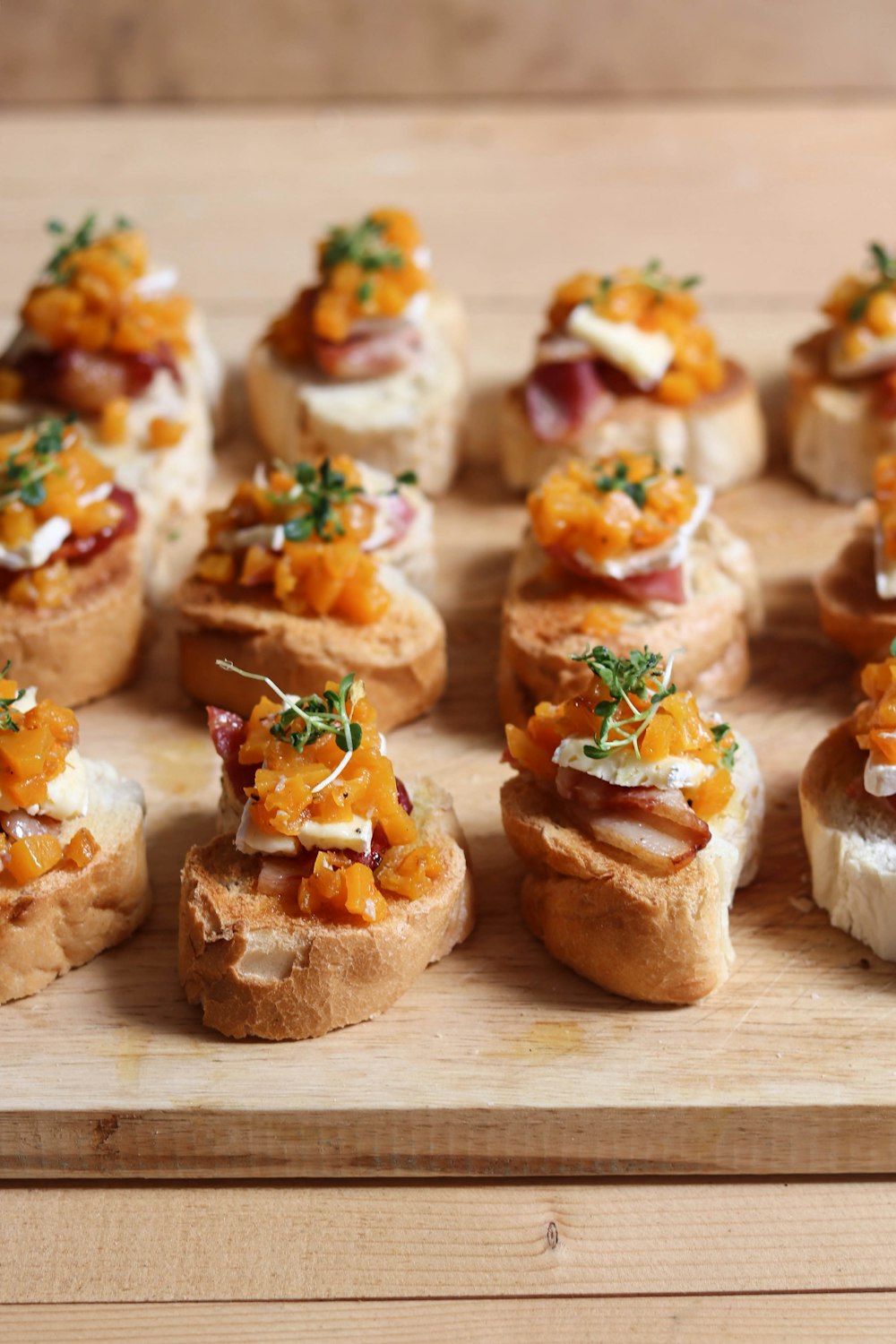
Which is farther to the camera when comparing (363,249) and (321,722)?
(363,249)

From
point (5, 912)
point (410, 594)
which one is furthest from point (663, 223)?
point (5, 912)

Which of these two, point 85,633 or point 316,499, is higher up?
point 316,499

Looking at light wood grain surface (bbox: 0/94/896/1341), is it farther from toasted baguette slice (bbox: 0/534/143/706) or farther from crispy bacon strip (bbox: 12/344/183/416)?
crispy bacon strip (bbox: 12/344/183/416)

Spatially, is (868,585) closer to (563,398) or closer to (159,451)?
(563,398)

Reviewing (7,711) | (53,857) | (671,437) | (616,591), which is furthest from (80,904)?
(671,437)

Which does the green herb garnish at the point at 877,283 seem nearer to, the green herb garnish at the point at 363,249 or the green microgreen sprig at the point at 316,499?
the green herb garnish at the point at 363,249

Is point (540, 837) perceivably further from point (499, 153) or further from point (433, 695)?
point (499, 153)
